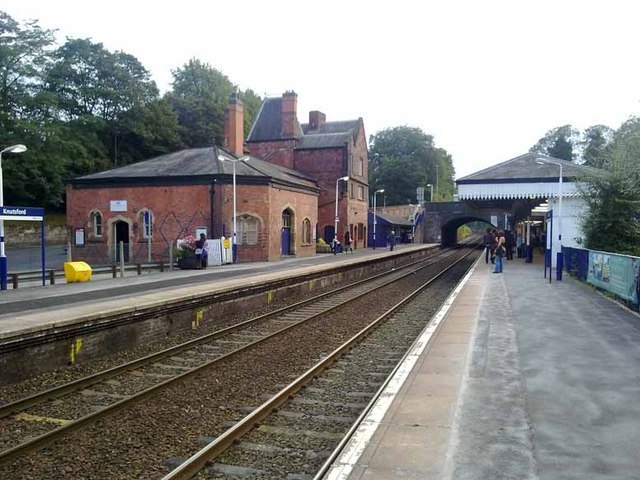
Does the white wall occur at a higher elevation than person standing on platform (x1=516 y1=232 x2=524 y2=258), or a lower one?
higher

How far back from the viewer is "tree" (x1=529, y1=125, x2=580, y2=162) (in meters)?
91.2

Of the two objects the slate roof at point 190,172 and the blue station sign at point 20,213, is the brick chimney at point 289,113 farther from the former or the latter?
the blue station sign at point 20,213

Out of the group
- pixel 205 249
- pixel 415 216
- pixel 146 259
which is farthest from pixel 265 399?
pixel 415 216

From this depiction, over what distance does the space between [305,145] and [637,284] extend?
38.7 meters

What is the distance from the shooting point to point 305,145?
162ft

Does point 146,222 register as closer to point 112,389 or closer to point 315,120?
point 315,120

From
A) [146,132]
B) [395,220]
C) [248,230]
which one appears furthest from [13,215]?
[395,220]

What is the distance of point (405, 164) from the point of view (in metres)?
95.1

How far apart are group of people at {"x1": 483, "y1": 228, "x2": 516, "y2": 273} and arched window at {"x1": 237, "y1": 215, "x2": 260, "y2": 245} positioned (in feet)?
41.7

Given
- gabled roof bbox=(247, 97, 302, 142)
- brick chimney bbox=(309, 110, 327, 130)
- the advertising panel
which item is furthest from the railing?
brick chimney bbox=(309, 110, 327, 130)

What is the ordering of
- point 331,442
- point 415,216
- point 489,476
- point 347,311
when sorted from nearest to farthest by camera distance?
1. point 489,476
2. point 331,442
3. point 347,311
4. point 415,216

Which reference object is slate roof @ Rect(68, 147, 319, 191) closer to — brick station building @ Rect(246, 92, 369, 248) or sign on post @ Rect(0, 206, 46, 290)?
brick station building @ Rect(246, 92, 369, 248)

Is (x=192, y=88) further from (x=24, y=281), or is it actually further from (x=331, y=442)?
(x=331, y=442)

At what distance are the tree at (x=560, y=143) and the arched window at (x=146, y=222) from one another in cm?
7381
